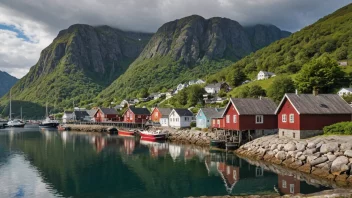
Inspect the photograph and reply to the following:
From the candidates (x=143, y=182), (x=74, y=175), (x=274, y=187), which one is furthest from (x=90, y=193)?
(x=274, y=187)

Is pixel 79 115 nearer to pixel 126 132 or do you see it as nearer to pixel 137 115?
pixel 137 115

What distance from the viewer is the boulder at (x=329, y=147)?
108 ft

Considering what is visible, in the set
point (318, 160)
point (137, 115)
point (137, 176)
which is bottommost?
point (137, 176)

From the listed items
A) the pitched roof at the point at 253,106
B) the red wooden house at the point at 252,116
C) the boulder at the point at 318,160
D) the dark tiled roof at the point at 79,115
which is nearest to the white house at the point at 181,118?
the red wooden house at the point at 252,116

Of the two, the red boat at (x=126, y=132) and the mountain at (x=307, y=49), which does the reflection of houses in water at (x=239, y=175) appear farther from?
the mountain at (x=307, y=49)

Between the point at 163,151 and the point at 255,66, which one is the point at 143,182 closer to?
the point at 163,151

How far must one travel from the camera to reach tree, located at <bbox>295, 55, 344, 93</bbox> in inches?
3233

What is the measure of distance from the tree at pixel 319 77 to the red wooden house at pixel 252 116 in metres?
32.8

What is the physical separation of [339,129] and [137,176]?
81.0 feet

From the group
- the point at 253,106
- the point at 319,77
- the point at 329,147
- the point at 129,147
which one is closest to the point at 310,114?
the point at 329,147

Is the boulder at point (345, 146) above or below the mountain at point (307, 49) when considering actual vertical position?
below

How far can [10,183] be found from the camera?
34219 mm

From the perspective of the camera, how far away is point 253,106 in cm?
5359

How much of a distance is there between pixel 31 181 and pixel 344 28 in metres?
168
